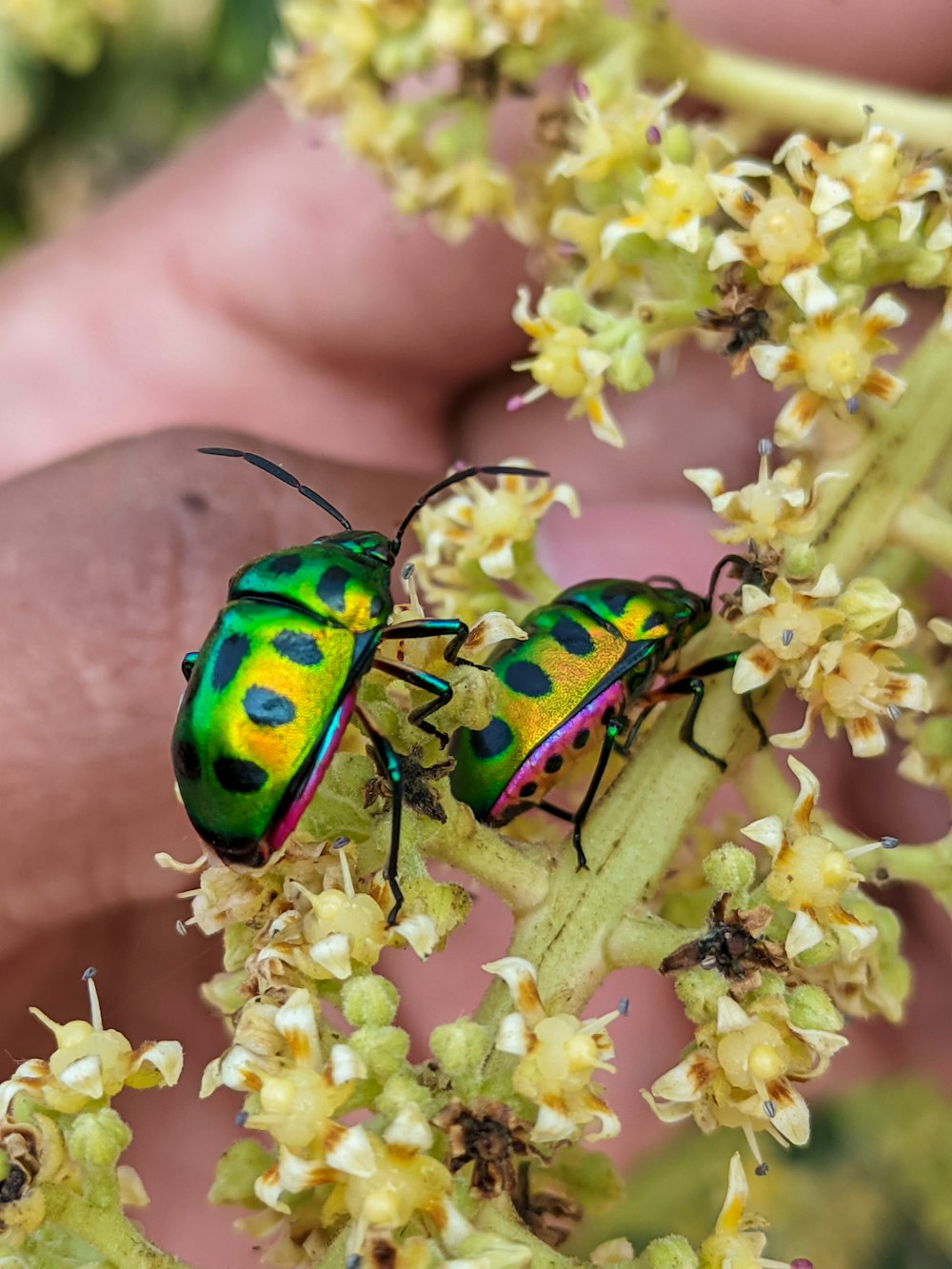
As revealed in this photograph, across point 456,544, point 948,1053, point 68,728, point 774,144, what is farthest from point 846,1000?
point 948,1053

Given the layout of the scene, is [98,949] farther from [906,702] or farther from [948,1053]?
[948,1053]

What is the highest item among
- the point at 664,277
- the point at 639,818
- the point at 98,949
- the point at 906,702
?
the point at 664,277

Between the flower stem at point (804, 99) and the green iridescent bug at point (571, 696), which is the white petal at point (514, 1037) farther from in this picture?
the flower stem at point (804, 99)

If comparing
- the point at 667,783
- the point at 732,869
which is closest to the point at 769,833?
the point at 732,869

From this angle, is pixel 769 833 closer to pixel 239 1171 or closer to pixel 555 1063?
pixel 555 1063

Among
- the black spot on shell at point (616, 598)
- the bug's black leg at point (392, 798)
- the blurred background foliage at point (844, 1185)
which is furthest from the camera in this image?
the blurred background foliage at point (844, 1185)

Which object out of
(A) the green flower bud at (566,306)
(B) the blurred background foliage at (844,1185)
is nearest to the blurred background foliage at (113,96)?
(A) the green flower bud at (566,306)
